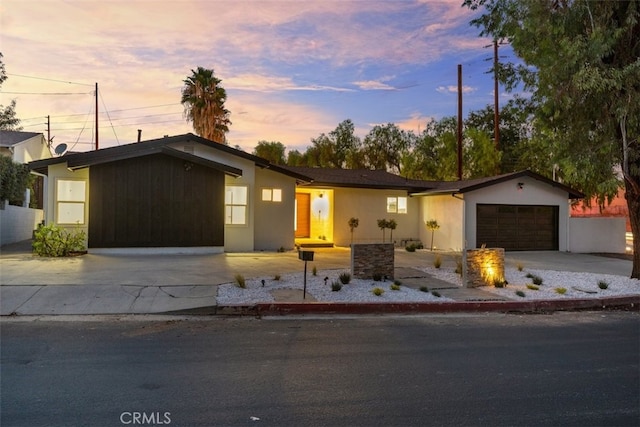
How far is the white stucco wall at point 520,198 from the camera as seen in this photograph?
2050cm

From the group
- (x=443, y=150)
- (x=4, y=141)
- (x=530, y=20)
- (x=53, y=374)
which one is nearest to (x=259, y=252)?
(x=530, y=20)

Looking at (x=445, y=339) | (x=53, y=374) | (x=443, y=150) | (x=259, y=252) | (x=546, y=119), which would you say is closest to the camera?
(x=53, y=374)

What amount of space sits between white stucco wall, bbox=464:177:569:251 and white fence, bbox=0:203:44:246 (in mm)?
18977

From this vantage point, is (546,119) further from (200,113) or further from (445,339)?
(200,113)

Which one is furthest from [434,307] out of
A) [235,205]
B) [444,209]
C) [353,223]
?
[444,209]

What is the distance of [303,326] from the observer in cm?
762

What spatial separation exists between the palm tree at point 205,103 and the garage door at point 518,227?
55.0 feet

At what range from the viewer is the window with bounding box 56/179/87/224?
1588 cm

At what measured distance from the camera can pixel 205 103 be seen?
95.4ft

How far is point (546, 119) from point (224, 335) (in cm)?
1089

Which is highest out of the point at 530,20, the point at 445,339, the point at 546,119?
the point at 530,20

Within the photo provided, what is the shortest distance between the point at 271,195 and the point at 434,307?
11.2 m

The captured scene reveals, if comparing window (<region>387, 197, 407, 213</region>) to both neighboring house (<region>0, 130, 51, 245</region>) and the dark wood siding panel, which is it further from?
neighboring house (<region>0, 130, 51, 245</region>)

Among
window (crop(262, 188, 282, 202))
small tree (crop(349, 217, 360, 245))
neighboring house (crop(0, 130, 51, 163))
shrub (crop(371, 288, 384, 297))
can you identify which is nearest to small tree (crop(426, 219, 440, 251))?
small tree (crop(349, 217, 360, 245))
